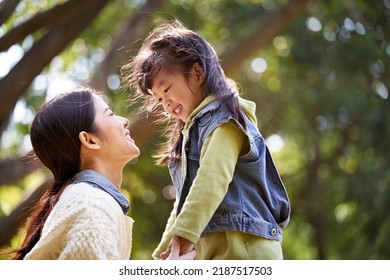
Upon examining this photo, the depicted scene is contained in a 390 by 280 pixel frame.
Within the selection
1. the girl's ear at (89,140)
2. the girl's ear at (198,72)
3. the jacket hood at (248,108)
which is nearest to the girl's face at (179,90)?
the girl's ear at (198,72)

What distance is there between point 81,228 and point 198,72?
61 cm

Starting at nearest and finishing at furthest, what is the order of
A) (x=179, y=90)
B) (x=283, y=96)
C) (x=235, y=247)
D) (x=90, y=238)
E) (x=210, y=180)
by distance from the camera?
(x=90, y=238) → (x=210, y=180) → (x=235, y=247) → (x=179, y=90) → (x=283, y=96)

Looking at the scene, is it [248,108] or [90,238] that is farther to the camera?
[248,108]

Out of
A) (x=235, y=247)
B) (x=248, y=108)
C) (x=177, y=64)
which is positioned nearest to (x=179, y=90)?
(x=177, y=64)

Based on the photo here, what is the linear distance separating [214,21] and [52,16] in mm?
5887

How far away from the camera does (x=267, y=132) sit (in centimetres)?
973

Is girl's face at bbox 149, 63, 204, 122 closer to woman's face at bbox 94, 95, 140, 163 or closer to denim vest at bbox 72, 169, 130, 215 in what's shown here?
woman's face at bbox 94, 95, 140, 163

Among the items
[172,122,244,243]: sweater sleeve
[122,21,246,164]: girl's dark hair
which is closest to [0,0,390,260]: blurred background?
[122,21,246,164]: girl's dark hair

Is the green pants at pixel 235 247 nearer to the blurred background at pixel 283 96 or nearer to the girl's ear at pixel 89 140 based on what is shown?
the girl's ear at pixel 89 140

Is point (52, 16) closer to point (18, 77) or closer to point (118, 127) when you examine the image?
point (18, 77)

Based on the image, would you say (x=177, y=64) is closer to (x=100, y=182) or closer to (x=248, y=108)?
(x=248, y=108)

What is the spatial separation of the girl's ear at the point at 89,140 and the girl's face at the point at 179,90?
0.23m

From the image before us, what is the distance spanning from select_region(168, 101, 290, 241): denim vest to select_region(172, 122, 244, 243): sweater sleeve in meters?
0.04

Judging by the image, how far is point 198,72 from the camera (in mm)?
2387
